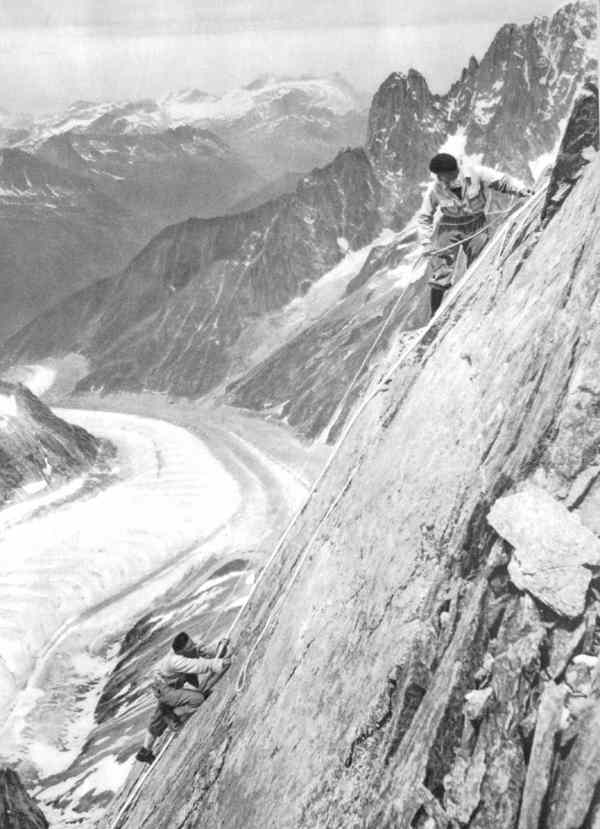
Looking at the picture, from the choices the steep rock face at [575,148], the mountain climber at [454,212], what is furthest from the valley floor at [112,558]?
the steep rock face at [575,148]

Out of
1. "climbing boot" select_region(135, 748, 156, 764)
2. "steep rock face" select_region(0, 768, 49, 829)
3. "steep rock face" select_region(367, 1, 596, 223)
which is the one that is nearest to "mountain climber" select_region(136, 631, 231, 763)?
"climbing boot" select_region(135, 748, 156, 764)

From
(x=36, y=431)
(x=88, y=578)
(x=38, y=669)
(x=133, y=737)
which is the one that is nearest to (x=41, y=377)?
(x=36, y=431)

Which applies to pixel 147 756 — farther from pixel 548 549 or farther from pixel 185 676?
pixel 548 549

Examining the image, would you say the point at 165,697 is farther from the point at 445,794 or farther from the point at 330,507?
Answer: the point at 445,794

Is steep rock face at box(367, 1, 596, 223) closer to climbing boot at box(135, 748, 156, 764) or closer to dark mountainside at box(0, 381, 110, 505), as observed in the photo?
dark mountainside at box(0, 381, 110, 505)

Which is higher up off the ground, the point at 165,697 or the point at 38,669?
the point at 165,697

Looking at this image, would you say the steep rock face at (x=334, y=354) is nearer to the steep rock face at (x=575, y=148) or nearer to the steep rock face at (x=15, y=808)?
the steep rock face at (x=15, y=808)
